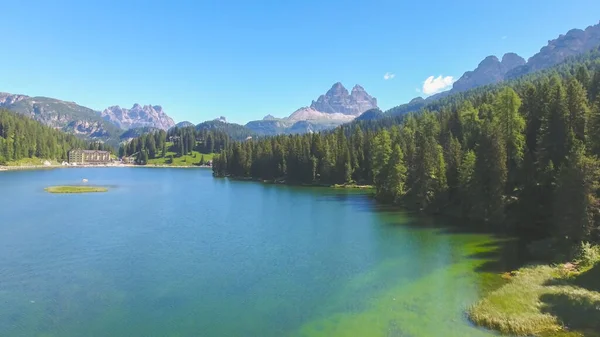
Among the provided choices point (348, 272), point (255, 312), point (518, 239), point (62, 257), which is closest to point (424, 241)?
point (518, 239)

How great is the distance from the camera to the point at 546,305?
3088 cm

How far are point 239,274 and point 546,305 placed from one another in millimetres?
27264

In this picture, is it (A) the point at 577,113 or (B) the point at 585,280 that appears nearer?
(B) the point at 585,280

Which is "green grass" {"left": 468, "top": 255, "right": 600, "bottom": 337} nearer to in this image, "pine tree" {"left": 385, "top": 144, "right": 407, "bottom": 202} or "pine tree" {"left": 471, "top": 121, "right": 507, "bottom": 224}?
"pine tree" {"left": 471, "top": 121, "right": 507, "bottom": 224}

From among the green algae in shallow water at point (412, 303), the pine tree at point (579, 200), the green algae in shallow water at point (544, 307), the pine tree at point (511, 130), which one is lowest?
the green algae in shallow water at point (412, 303)

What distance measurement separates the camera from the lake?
29.7m

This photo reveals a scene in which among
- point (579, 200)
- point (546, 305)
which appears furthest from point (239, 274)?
point (579, 200)

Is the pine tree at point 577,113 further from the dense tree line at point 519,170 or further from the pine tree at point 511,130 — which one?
the pine tree at point 511,130

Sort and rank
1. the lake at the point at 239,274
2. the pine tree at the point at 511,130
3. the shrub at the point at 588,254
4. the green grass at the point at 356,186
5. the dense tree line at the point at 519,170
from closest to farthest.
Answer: the lake at the point at 239,274 < the shrub at the point at 588,254 < the dense tree line at the point at 519,170 < the pine tree at the point at 511,130 < the green grass at the point at 356,186

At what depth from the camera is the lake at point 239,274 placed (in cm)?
2973

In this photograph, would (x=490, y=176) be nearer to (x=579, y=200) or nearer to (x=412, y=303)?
(x=579, y=200)

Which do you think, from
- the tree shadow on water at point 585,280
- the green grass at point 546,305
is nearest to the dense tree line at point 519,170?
the tree shadow on water at point 585,280

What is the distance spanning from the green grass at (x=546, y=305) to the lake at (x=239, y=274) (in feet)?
5.56

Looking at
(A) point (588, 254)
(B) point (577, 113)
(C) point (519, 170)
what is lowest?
(A) point (588, 254)
